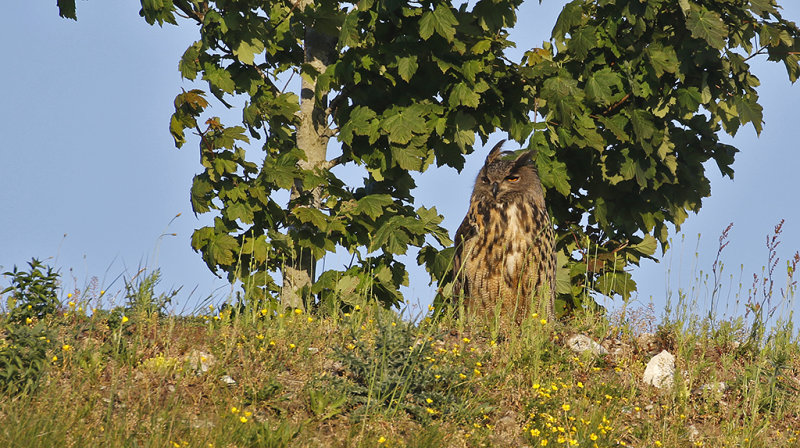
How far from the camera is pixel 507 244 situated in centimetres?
814

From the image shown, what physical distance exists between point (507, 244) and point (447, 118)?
1525 millimetres

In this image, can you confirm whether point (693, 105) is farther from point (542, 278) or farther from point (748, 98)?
point (542, 278)

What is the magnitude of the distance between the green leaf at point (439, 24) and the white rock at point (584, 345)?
313 centimetres

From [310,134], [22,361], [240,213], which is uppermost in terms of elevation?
[310,134]

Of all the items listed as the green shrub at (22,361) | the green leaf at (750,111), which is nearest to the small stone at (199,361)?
the green shrub at (22,361)

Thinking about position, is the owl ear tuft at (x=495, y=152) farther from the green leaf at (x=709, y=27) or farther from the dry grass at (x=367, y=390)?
the dry grass at (x=367, y=390)

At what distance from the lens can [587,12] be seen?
9555 mm

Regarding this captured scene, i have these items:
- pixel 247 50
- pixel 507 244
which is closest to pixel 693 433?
pixel 507 244

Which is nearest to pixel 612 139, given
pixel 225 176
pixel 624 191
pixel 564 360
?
pixel 624 191

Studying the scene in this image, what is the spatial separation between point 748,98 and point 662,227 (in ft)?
5.54

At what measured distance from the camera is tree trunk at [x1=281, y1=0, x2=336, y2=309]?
9.16 m

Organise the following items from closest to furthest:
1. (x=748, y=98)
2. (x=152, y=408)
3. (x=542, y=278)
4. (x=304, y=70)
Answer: (x=152, y=408), (x=542, y=278), (x=748, y=98), (x=304, y=70)

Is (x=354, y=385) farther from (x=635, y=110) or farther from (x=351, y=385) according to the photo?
(x=635, y=110)

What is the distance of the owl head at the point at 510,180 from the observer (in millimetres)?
8391
